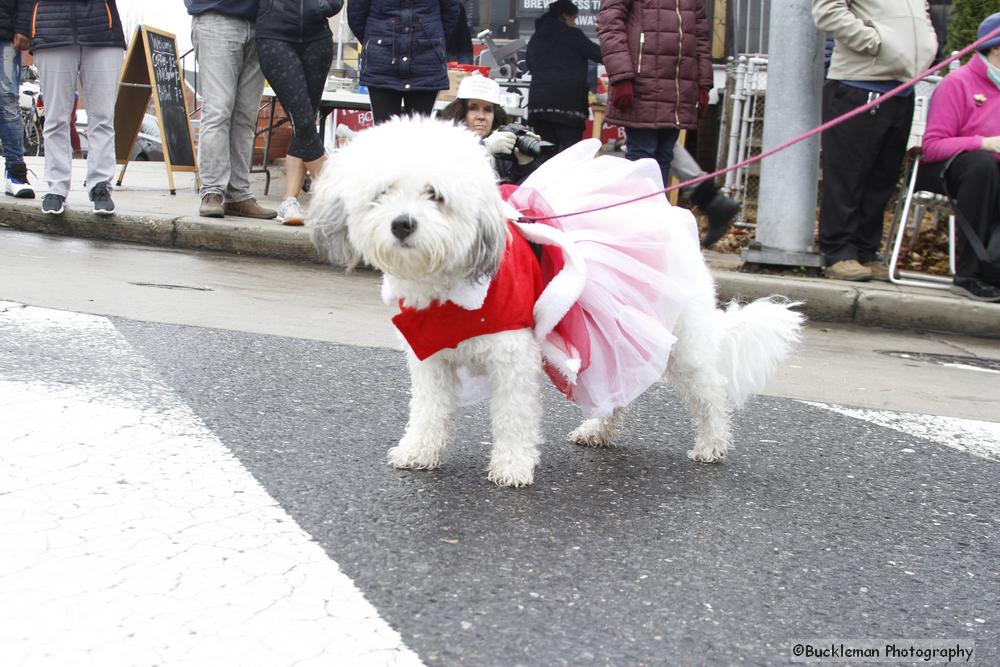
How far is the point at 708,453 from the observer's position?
3.73 meters

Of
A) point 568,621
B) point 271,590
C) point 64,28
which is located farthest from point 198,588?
point 64,28

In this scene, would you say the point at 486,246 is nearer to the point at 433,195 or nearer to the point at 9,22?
the point at 433,195

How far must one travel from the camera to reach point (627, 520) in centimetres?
306

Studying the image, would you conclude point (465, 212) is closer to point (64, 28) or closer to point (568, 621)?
point (568, 621)

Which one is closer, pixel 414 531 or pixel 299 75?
pixel 414 531

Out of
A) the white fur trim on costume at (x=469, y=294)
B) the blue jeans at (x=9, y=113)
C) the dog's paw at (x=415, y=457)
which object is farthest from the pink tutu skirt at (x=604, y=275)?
the blue jeans at (x=9, y=113)

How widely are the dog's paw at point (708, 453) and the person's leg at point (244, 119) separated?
18.2ft

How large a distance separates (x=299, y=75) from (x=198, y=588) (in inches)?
239

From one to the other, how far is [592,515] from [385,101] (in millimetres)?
5416

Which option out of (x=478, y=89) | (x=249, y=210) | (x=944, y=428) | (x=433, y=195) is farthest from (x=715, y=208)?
(x=249, y=210)

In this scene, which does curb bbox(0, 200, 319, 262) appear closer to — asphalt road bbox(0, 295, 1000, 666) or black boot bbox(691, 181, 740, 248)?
asphalt road bbox(0, 295, 1000, 666)

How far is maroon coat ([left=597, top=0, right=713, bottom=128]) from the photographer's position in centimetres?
747

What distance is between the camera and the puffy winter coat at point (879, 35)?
22.0ft

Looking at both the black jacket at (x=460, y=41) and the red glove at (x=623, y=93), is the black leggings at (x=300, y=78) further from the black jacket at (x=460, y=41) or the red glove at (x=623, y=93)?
the red glove at (x=623, y=93)
